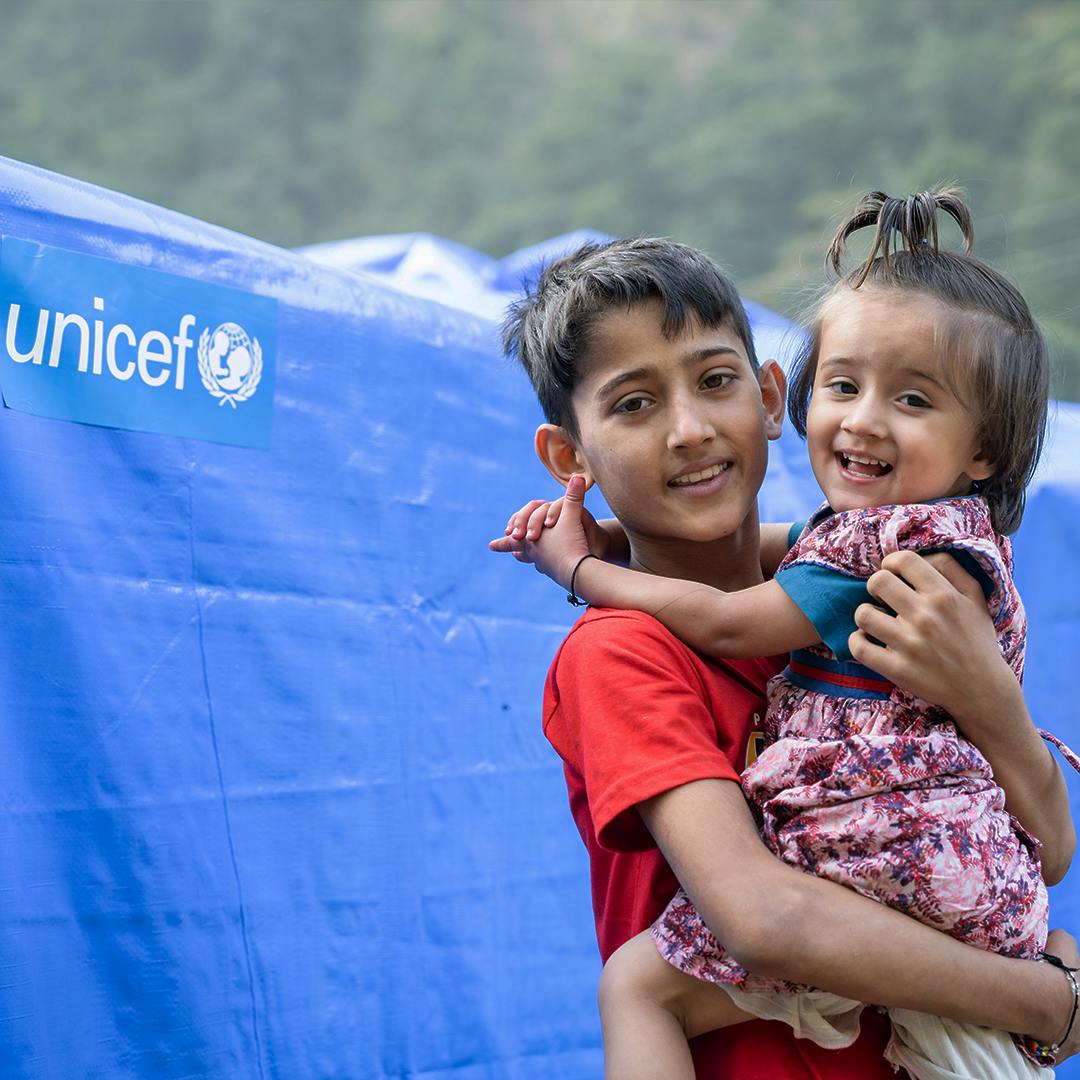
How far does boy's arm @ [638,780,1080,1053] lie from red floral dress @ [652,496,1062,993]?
36 millimetres

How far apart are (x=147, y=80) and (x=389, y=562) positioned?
75.8 ft

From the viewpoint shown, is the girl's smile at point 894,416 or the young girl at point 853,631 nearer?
the young girl at point 853,631

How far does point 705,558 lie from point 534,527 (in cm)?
21

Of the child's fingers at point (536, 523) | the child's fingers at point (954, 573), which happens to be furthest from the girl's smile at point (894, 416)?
the child's fingers at point (536, 523)

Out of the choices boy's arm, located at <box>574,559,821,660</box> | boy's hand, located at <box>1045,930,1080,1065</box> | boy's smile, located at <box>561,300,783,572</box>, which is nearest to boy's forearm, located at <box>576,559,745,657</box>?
boy's arm, located at <box>574,559,821,660</box>

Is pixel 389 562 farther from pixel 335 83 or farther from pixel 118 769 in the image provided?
pixel 335 83

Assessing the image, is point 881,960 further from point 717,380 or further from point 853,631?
point 717,380

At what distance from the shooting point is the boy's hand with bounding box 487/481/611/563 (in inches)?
61.6

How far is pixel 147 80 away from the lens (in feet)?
74.5

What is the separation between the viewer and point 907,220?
1.42m

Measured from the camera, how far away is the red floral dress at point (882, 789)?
1.19 m

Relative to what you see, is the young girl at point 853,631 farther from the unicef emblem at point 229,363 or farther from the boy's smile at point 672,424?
the unicef emblem at point 229,363

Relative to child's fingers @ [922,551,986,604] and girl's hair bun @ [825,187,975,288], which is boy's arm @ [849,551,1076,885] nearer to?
child's fingers @ [922,551,986,604]

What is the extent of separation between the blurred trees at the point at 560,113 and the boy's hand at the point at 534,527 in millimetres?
15930
